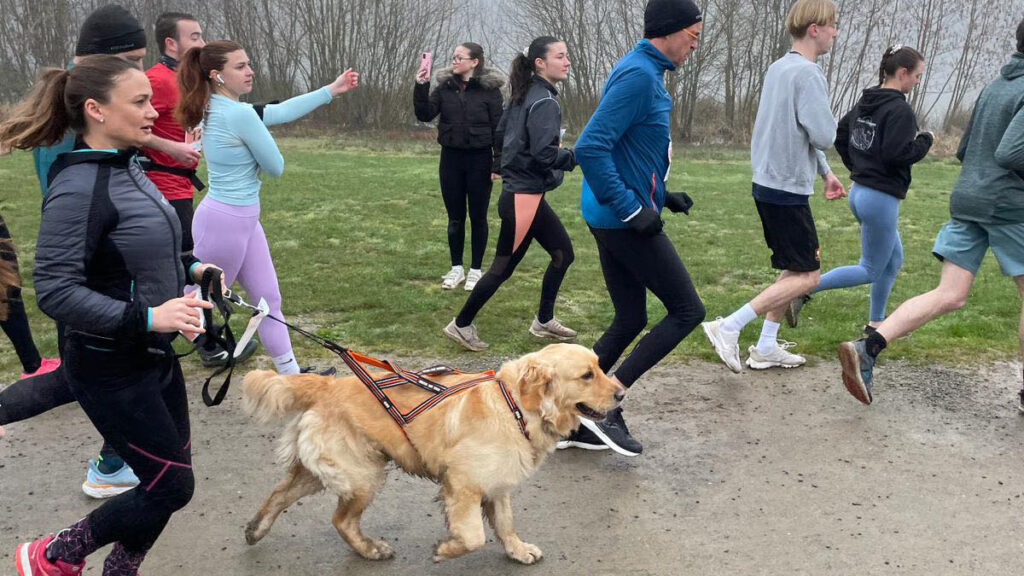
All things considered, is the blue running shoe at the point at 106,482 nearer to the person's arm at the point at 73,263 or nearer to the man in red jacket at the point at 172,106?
the man in red jacket at the point at 172,106

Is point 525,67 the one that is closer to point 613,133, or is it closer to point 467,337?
point 467,337

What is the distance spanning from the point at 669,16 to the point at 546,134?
2.08 metres

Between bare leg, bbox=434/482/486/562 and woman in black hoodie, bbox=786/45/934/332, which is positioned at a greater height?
woman in black hoodie, bbox=786/45/934/332

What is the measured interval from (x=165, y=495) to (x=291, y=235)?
806 cm

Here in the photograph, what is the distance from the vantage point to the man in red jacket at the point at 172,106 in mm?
5391

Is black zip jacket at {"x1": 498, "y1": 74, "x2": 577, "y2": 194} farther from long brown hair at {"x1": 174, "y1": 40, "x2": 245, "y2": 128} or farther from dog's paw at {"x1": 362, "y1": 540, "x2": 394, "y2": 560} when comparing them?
dog's paw at {"x1": 362, "y1": 540, "x2": 394, "y2": 560}

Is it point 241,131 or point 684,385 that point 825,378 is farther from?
point 241,131

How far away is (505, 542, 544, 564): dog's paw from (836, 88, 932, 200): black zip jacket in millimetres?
3598

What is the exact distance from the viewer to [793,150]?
17.7 feet

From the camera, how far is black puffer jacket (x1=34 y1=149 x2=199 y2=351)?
280 centimetres

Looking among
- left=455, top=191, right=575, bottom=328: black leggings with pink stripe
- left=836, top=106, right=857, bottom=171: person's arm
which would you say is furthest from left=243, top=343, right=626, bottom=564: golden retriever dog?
left=836, top=106, right=857, bottom=171: person's arm

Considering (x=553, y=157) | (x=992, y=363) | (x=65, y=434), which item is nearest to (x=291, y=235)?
(x=553, y=157)

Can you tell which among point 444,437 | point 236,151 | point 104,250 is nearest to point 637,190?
point 444,437

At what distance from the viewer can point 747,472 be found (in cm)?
456
